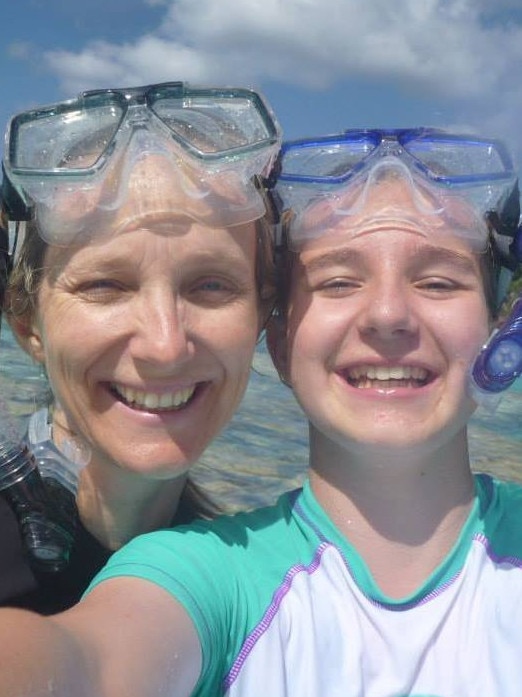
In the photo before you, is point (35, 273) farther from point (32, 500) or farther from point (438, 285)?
point (438, 285)

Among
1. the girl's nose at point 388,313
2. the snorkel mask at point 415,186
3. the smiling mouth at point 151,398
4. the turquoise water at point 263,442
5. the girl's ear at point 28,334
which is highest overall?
the snorkel mask at point 415,186

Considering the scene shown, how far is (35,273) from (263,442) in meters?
5.88

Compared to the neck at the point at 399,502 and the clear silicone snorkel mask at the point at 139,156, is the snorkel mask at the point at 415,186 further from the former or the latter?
the neck at the point at 399,502

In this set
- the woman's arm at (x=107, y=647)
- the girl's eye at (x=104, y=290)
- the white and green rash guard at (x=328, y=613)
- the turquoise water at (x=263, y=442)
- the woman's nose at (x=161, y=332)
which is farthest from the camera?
the turquoise water at (x=263, y=442)

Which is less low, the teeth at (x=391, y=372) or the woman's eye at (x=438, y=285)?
the woman's eye at (x=438, y=285)

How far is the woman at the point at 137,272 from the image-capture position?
7.61 ft

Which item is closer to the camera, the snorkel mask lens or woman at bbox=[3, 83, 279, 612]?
woman at bbox=[3, 83, 279, 612]

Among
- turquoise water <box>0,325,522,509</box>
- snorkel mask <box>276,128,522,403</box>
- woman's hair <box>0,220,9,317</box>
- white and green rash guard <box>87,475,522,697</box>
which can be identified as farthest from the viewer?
turquoise water <box>0,325,522,509</box>

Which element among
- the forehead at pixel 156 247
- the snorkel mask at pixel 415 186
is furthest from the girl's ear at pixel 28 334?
the snorkel mask at pixel 415 186

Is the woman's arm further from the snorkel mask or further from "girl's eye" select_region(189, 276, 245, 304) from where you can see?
the snorkel mask

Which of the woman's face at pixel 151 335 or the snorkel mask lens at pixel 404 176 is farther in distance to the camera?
the snorkel mask lens at pixel 404 176

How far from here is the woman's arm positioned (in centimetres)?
156

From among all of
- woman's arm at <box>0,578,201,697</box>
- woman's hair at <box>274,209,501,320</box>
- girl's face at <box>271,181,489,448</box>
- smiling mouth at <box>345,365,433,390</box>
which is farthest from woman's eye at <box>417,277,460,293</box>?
woman's arm at <box>0,578,201,697</box>

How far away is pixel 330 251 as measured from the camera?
252cm
